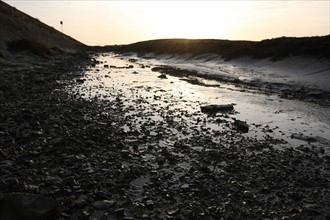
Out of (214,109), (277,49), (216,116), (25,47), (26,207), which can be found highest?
(25,47)

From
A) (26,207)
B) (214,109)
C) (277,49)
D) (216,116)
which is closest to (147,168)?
(26,207)

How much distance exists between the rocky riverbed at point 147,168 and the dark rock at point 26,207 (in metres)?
0.02

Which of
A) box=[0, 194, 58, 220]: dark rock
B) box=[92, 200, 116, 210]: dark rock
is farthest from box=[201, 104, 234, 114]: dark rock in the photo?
box=[0, 194, 58, 220]: dark rock

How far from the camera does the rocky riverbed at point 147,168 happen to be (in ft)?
22.3

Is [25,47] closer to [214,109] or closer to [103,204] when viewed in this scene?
[214,109]

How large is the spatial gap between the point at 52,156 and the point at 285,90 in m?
22.0

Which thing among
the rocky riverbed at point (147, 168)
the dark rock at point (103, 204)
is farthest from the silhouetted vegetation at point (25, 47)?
the dark rock at point (103, 204)

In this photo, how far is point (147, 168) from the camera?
882cm

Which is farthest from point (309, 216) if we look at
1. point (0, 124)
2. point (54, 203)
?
point (0, 124)

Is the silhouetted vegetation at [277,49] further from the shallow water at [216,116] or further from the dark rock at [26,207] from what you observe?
the dark rock at [26,207]

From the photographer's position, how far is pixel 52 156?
9016mm

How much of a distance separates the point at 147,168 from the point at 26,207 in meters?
3.83

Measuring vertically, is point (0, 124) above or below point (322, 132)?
above

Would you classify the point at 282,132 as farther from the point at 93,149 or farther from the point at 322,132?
the point at 93,149
